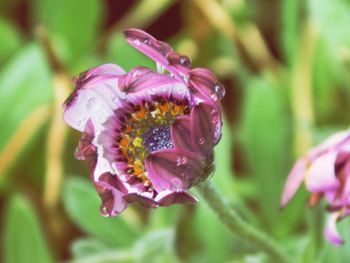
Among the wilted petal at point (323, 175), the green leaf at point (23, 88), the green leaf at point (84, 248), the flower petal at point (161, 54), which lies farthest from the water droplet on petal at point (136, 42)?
the green leaf at point (23, 88)

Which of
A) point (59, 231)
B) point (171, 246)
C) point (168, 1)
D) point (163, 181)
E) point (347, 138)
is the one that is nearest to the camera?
point (163, 181)

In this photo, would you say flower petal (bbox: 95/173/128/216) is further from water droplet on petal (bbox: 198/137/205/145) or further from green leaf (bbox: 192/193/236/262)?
green leaf (bbox: 192/193/236/262)

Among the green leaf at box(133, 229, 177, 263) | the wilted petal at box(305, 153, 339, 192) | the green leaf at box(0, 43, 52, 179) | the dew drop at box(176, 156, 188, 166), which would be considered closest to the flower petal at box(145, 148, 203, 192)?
the dew drop at box(176, 156, 188, 166)

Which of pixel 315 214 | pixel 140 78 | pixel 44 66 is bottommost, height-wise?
pixel 315 214

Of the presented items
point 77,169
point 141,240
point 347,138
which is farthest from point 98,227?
point 347,138

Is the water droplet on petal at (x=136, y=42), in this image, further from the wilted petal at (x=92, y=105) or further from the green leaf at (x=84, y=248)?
the green leaf at (x=84, y=248)

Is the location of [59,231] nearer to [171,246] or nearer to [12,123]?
[12,123]

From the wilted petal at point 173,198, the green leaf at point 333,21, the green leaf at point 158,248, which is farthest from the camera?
the green leaf at point 333,21

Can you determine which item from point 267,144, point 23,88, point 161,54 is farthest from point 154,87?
point 23,88

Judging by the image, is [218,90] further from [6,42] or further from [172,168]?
[6,42]
